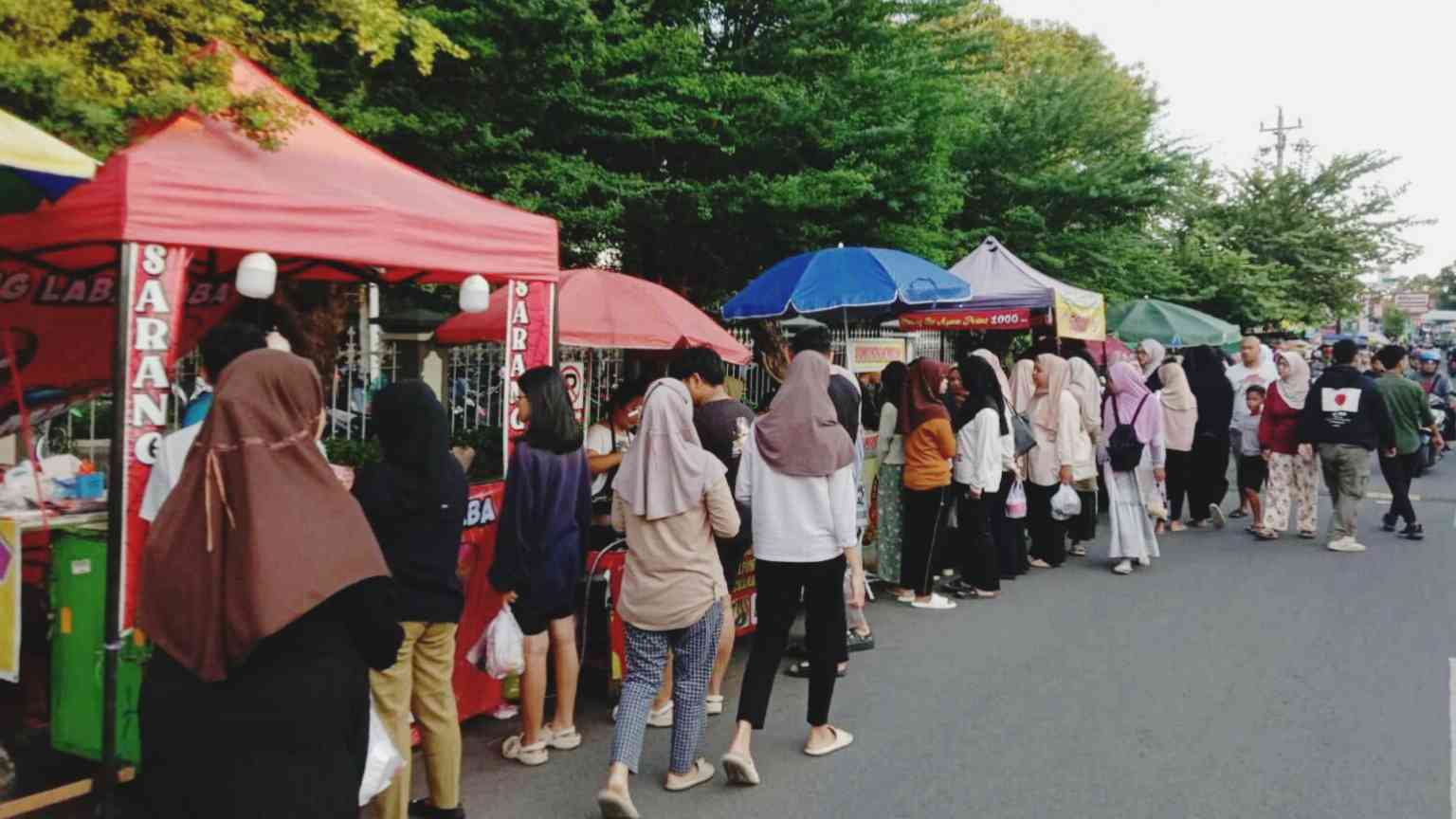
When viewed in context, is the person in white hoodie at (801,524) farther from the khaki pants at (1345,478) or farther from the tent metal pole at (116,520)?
the khaki pants at (1345,478)

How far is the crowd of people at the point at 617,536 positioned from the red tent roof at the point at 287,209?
34.2 inches

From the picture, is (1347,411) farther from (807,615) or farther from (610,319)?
(807,615)

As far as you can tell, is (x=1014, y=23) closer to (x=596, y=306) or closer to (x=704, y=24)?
(x=704, y=24)

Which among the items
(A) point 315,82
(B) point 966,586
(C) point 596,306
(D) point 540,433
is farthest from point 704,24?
(D) point 540,433

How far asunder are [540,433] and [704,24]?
26.6 feet

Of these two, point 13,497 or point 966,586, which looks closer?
point 13,497

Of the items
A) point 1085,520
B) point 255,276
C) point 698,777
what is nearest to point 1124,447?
point 1085,520

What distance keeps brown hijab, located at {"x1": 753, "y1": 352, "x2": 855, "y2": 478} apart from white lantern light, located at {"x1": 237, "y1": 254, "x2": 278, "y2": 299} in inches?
86.0

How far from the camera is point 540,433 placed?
15.2ft

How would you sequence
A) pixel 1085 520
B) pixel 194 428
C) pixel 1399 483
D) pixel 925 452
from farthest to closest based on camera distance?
pixel 1399 483
pixel 1085 520
pixel 925 452
pixel 194 428

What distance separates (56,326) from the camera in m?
5.97

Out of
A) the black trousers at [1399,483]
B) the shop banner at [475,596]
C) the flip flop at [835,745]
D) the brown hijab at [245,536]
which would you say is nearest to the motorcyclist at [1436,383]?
the black trousers at [1399,483]

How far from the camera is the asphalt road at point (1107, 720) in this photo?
439 cm

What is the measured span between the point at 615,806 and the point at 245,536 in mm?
2102
